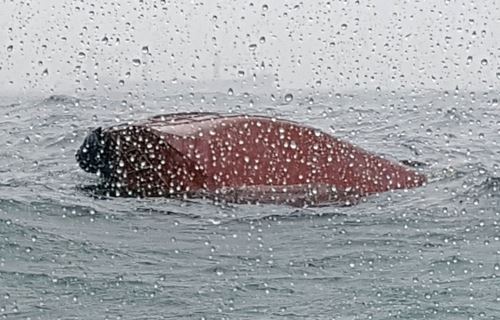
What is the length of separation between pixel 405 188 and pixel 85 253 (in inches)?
109

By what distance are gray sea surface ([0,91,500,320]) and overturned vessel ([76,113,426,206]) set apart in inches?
4.7

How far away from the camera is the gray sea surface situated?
14.3 ft

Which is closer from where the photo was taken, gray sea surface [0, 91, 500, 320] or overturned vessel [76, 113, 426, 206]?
gray sea surface [0, 91, 500, 320]

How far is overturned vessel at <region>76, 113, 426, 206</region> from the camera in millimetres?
6332

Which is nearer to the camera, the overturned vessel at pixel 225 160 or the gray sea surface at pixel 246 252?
the gray sea surface at pixel 246 252

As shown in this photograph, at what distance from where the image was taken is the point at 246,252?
5.65m

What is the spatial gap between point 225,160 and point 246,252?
1.04 meters

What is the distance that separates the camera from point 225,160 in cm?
655

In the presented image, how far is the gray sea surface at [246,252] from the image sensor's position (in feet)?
14.3

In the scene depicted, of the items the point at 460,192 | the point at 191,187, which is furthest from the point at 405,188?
the point at 191,187

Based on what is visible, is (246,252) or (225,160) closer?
(246,252)

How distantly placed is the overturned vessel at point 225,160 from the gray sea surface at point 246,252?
12cm

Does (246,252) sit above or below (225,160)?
below

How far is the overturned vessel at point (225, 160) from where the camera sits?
249 inches
